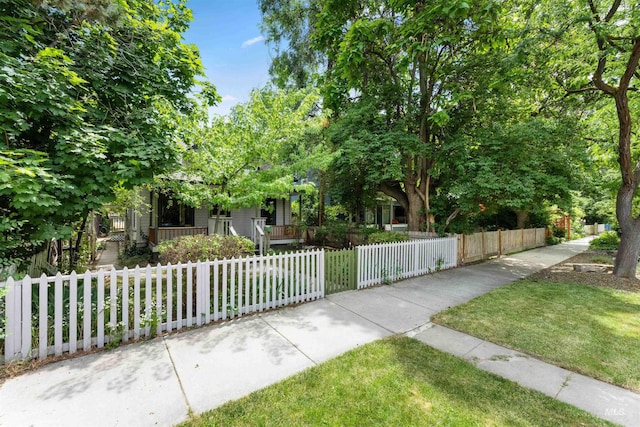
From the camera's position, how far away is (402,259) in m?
8.10

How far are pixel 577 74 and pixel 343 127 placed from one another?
805cm

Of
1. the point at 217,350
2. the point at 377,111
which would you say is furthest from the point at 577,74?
the point at 217,350

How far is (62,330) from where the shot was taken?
371cm

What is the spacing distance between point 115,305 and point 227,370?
1.99 meters

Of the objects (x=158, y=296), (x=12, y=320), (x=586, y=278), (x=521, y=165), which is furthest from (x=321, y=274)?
(x=586, y=278)

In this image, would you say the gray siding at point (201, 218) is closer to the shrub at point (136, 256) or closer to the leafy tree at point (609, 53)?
the shrub at point (136, 256)

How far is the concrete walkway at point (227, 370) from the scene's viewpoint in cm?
267

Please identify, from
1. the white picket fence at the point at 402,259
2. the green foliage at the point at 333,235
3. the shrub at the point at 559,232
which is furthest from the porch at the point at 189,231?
the shrub at the point at 559,232

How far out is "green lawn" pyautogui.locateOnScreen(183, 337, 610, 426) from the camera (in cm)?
259

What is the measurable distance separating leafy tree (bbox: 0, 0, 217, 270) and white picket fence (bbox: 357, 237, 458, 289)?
16.7ft

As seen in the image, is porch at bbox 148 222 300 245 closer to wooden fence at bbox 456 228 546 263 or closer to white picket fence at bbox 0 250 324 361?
white picket fence at bbox 0 250 324 361

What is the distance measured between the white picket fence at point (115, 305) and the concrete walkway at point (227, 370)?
28 cm

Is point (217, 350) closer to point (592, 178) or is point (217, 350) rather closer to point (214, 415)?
point (214, 415)

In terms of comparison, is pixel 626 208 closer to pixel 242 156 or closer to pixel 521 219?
pixel 521 219
